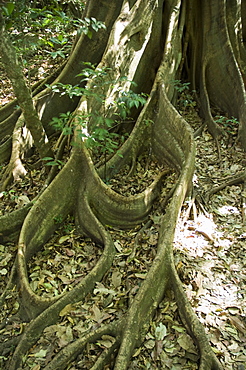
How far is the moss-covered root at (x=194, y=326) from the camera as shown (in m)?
2.42

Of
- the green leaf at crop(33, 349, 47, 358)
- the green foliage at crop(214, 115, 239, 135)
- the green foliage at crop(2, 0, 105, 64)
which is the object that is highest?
the green foliage at crop(214, 115, 239, 135)

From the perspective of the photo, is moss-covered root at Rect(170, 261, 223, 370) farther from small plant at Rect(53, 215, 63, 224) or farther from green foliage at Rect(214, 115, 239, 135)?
green foliage at Rect(214, 115, 239, 135)

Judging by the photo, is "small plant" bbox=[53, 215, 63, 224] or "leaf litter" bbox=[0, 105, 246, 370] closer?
"leaf litter" bbox=[0, 105, 246, 370]

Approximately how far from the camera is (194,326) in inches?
104

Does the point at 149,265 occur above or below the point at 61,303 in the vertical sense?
above

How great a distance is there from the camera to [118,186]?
451 centimetres

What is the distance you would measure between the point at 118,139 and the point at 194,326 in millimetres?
3514

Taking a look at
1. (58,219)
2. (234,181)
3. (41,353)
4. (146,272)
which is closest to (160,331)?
(146,272)

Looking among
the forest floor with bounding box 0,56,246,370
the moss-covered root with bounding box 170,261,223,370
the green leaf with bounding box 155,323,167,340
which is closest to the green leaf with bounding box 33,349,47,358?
the forest floor with bounding box 0,56,246,370

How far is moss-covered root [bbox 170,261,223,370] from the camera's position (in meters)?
2.42

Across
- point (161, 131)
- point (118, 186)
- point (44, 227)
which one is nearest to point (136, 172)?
point (118, 186)

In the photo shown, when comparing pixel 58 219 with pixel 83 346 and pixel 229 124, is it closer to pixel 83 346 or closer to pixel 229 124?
pixel 83 346

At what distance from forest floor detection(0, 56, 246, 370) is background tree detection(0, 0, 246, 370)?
0.09m

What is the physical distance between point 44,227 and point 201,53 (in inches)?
202
